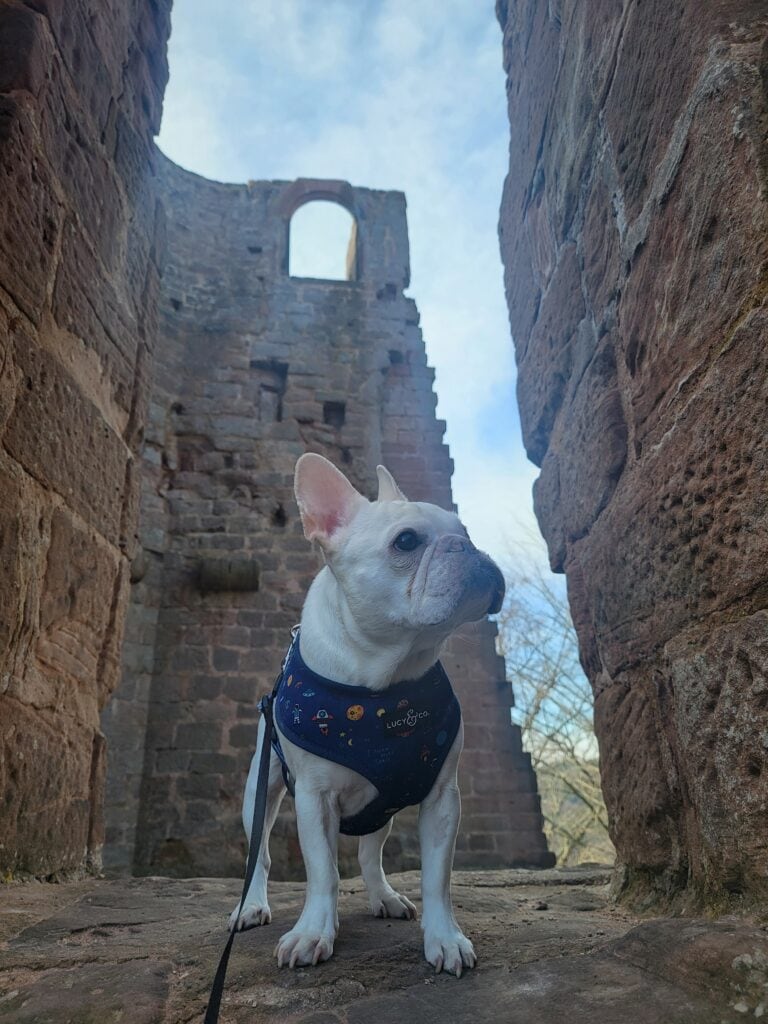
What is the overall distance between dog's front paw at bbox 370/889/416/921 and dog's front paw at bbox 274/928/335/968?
43 cm

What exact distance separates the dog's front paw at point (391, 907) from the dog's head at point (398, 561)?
2.50 feet

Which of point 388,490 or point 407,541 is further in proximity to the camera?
point 388,490

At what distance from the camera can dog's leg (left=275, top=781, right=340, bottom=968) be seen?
4.65 ft

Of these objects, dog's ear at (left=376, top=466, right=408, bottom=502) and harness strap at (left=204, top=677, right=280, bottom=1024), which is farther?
dog's ear at (left=376, top=466, right=408, bottom=502)

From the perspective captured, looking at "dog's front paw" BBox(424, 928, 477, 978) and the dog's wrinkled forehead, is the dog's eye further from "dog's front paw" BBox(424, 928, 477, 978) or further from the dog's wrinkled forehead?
"dog's front paw" BBox(424, 928, 477, 978)

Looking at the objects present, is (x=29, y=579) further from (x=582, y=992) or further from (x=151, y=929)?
(x=582, y=992)

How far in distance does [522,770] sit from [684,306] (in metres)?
5.87

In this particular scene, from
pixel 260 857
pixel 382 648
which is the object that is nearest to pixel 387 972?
pixel 382 648

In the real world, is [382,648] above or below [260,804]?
above

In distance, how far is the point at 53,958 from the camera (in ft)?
4.97

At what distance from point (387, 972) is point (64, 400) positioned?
6.57ft

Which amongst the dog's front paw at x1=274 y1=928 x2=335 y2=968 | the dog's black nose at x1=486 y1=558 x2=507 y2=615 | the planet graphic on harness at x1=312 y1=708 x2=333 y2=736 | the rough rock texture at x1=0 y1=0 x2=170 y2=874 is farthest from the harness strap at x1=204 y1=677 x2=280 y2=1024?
the rough rock texture at x1=0 y1=0 x2=170 y2=874

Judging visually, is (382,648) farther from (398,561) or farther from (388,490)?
(388,490)

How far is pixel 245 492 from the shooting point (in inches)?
293
